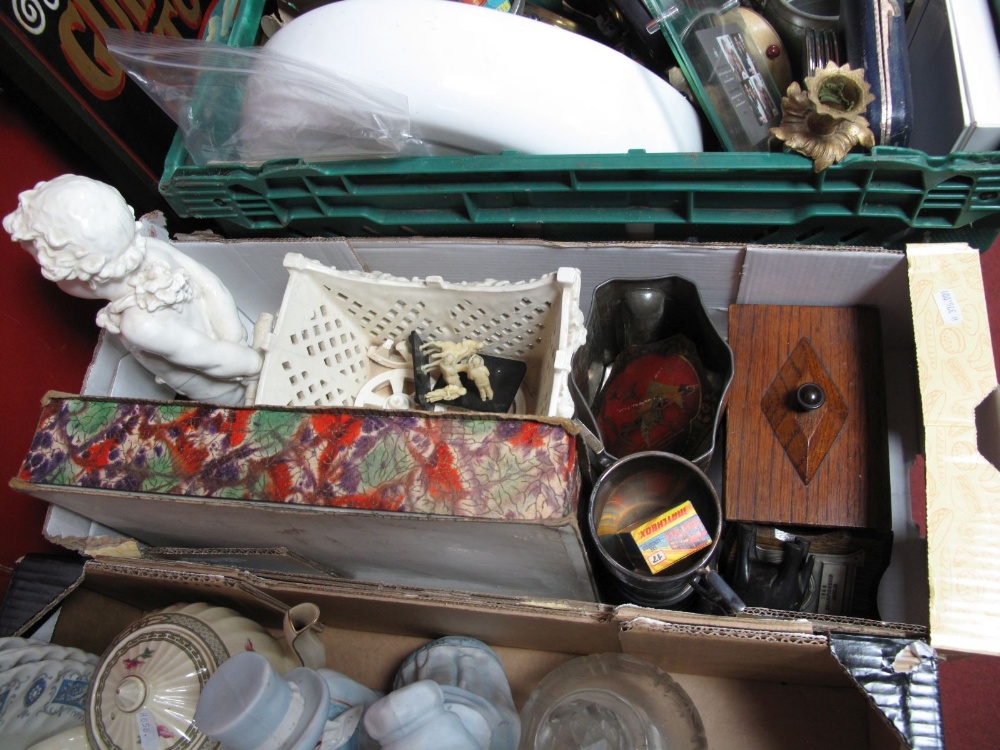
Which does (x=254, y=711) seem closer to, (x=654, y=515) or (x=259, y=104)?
(x=654, y=515)

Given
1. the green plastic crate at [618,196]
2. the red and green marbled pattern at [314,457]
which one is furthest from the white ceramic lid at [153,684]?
the green plastic crate at [618,196]

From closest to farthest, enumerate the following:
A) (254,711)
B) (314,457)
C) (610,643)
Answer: (254,711) → (314,457) → (610,643)

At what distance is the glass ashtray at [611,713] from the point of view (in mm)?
547

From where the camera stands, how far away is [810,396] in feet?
2.27

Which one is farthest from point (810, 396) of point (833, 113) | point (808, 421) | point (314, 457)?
point (314, 457)

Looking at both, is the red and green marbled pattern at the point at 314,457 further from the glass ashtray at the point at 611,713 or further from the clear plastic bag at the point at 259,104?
the clear plastic bag at the point at 259,104

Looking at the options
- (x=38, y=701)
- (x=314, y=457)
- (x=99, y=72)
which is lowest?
(x=38, y=701)

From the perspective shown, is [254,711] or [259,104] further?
[259,104]

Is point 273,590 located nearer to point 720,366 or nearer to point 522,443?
point 522,443

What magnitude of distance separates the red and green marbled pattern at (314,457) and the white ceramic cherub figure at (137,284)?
74mm

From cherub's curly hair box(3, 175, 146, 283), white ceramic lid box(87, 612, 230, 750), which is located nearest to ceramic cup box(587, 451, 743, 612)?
white ceramic lid box(87, 612, 230, 750)

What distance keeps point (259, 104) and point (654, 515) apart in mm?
587

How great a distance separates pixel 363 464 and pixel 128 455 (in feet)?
0.70

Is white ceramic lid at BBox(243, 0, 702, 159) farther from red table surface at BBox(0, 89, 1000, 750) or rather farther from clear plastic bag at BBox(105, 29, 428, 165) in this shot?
red table surface at BBox(0, 89, 1000, 750)
